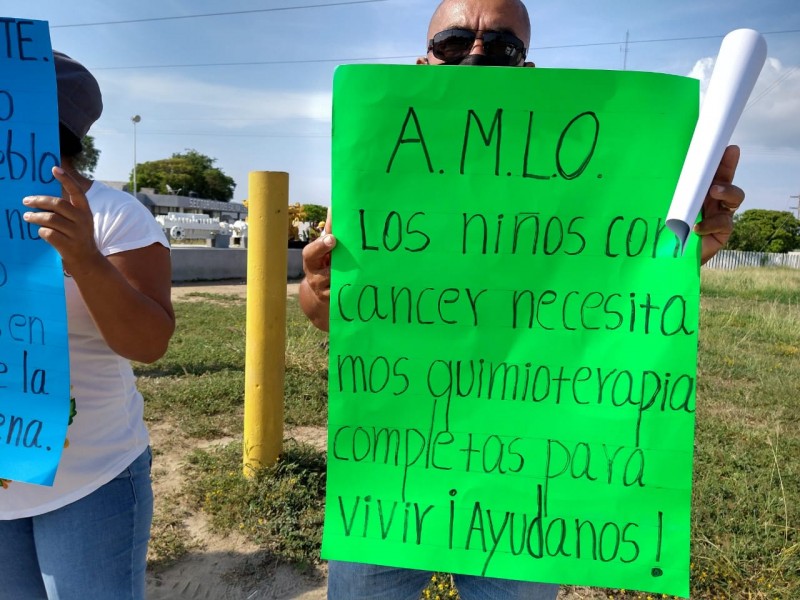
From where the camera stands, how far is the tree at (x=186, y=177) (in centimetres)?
6850

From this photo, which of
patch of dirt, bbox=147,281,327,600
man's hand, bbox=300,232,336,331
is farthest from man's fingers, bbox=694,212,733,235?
patch of dirt, bbox=147,281,327,600

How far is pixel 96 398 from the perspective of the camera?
1325mm

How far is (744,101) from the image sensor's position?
101 cm

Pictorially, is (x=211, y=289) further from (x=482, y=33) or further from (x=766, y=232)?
(x=766, y=232)

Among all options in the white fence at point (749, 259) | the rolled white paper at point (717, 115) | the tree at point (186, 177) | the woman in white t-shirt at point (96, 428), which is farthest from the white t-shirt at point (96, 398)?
the tree at point (186, 177)

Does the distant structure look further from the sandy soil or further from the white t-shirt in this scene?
the white t-shirt

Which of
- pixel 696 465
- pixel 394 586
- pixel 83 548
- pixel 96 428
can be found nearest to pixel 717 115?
pixel 394 586

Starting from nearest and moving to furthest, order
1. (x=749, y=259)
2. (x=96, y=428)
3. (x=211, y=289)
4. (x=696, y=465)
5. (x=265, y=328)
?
1. (x=96, y=428)
2. (x=265, y=328)
3. (x=696, y=465)
4. (x=211, y=289)
5. (x=749, y=259)

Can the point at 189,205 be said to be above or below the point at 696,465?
above

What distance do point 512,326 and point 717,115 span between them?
1.65ft

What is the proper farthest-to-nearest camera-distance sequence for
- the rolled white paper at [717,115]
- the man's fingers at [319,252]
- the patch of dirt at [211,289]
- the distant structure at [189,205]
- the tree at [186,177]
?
the tree at [186,177], the distant structure at [189,205], the patch of dirt at [211,289], the man's fingers at [319,252], the rolled white paper at [717,115]

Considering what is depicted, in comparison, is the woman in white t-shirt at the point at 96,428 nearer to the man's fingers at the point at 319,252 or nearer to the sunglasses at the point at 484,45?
the man's fingers at the point at 319,252

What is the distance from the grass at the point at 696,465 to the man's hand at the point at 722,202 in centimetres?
182

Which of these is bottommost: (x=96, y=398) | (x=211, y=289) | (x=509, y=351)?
(x=211, y=289)
